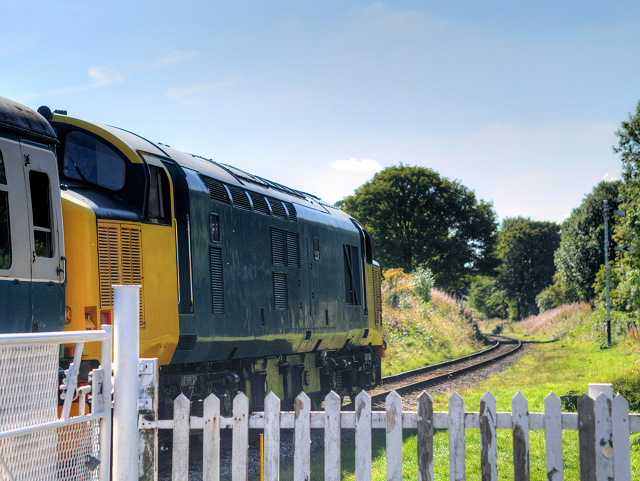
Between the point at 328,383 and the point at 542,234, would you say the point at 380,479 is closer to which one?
the point at 328,383

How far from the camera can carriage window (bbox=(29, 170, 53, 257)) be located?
5.29 metres

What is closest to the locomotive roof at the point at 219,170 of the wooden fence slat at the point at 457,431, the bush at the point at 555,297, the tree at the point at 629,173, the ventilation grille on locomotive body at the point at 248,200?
the ventilation grille on locomotive body at the point at 248,200

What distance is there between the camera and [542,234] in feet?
227

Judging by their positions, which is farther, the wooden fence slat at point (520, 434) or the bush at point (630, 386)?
the bush at point (630, 386)

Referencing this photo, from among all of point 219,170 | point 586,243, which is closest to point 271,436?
point 219,170

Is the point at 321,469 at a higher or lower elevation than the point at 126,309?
lower

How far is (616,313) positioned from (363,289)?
19.6m

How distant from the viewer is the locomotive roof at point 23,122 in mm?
5008

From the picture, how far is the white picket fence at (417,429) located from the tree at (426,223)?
40955mm

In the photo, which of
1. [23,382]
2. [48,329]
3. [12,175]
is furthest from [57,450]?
[12,175]

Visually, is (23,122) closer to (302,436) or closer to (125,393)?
(125,393)

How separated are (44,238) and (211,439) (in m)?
2.54

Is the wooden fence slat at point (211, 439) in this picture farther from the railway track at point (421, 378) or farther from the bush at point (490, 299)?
the bush at point (490, 299)

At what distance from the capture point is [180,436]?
3986mm
